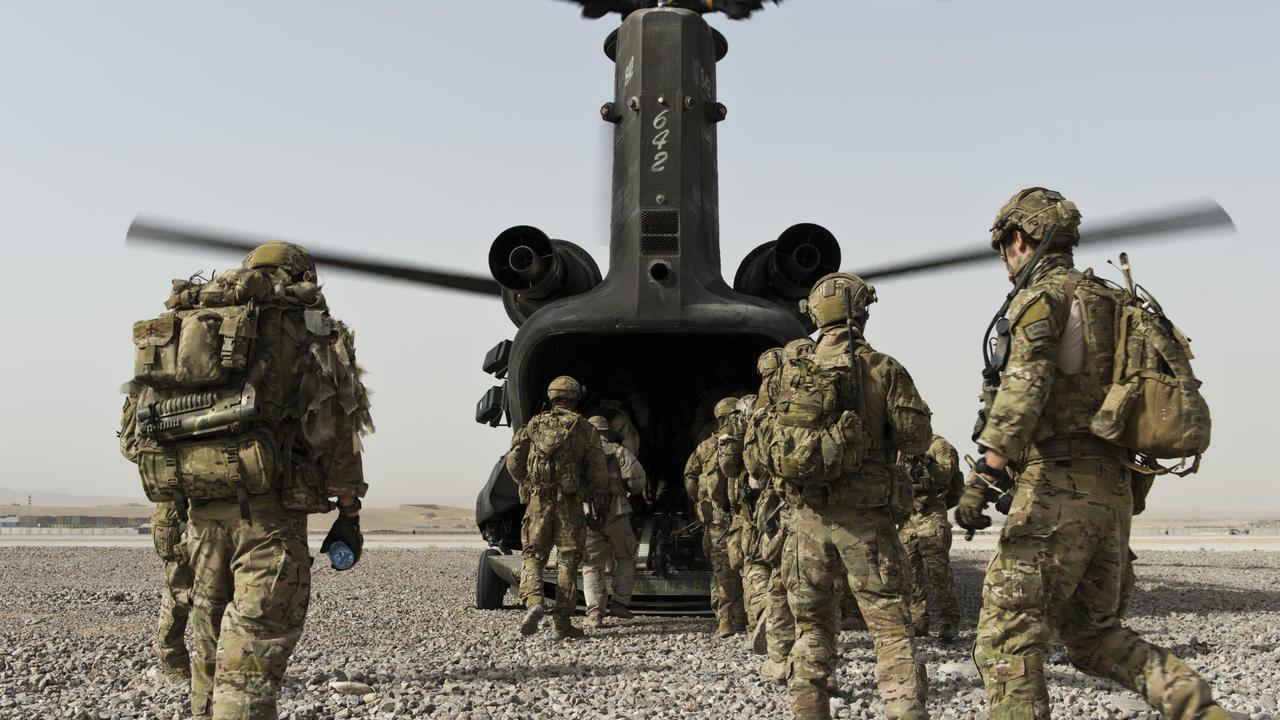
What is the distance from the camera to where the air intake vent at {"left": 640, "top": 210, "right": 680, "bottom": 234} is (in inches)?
326

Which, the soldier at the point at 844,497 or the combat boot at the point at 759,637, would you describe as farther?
the combat boot at the point at 759,637

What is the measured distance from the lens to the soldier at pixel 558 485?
7.48m

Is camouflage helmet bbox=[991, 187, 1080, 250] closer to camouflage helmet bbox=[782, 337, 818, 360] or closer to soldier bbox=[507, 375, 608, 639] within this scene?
camouflage helmet bbox=[782, 337, 818, 360]

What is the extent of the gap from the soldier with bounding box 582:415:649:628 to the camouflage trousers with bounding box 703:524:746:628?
2.28 feet

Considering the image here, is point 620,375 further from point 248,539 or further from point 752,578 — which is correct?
point 248,539

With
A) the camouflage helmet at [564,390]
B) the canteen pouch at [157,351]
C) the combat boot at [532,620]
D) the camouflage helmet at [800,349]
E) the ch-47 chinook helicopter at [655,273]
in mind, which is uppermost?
the ch-47 chinook helicopter at [655,273]

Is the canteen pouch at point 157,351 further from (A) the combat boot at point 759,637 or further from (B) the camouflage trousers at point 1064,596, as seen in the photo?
(A) the combat boot at point 759,637

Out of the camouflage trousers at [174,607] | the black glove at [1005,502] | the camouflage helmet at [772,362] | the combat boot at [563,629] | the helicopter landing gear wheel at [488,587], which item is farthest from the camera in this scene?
the helicopter landing gear wheel at [488,587]

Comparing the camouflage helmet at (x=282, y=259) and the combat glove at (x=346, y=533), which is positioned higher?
the camouflage helmet at (x=282, y=259)

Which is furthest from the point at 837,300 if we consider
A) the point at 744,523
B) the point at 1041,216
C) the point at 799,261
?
the point at 799,261

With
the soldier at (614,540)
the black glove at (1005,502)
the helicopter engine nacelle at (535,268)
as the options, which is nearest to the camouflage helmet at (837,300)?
the black glove at (1005,502)

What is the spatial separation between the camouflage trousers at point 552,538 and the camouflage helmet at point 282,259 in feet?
12.6

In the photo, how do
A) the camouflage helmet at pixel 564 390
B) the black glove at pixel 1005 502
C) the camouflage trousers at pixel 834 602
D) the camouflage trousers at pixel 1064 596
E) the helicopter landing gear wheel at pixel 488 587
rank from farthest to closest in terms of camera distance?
the helicopter landing gear wheel at pixel 488 587 → the camouflage helmet at pixel 564 390 → the camouflage trousers at pixel 834 602 → the black glove at pixel 1005 502 → the camouflage trousers at pixel 1064 596

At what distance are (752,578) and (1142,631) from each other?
291 cm
